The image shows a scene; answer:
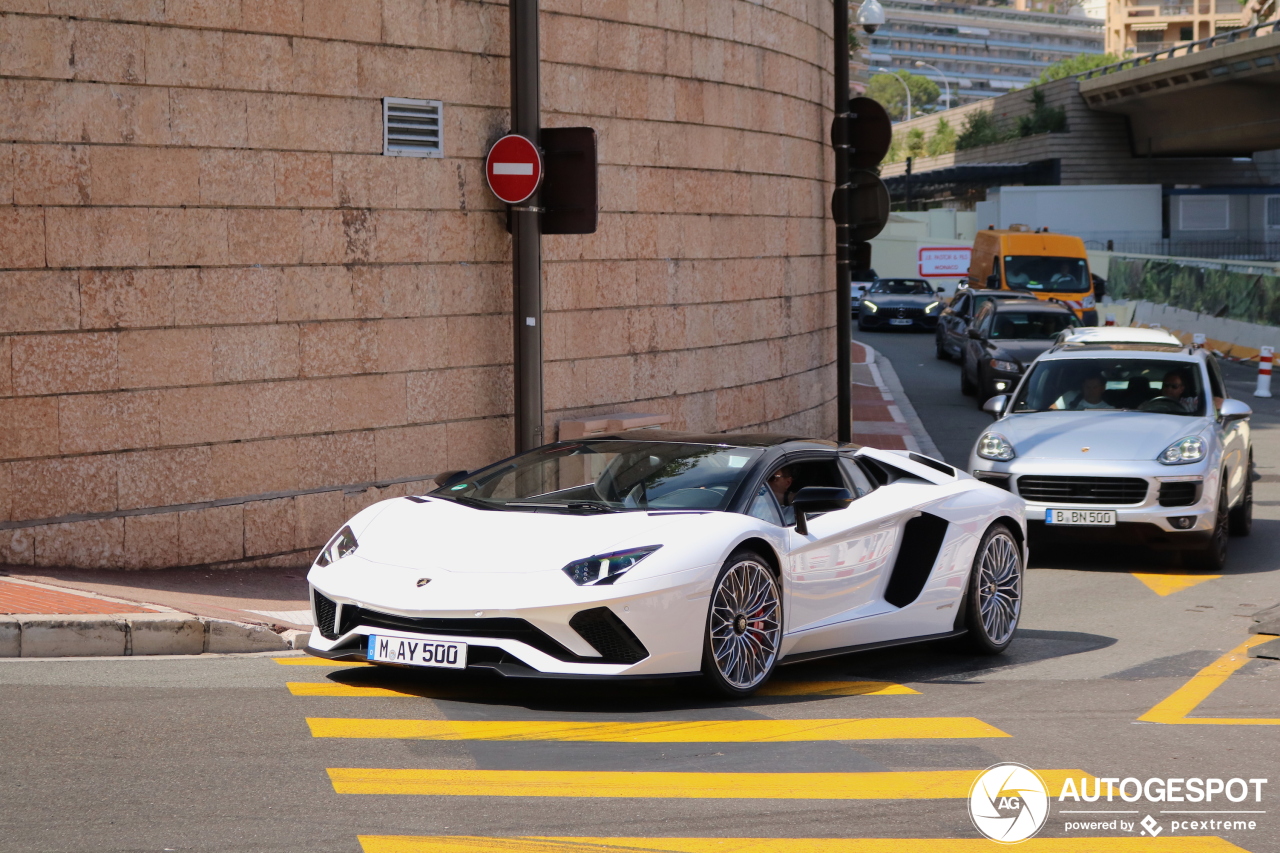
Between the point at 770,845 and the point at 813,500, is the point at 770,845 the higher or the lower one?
the lower one

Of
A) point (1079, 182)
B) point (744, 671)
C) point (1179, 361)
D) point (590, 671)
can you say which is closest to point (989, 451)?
point (1179, 361)

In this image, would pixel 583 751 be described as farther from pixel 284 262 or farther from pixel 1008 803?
pixel 284 262

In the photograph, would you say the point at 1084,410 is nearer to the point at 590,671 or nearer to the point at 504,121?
the point at 504,121

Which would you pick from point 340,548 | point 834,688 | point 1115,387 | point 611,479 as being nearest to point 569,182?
point 611,479

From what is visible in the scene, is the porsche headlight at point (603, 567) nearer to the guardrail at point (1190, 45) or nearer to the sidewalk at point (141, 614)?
the sidewalk at point (141, 614)

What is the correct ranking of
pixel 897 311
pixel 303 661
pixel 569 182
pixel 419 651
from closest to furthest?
pixel 419 651 < pixel 303 661 < pixel 569 182 < pixel 897 311

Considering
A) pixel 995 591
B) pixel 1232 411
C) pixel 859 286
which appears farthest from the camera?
pixel 859 286

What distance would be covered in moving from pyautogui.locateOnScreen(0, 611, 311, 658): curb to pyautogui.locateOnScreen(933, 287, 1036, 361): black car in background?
21.5m

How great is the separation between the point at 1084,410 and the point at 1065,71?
136 m

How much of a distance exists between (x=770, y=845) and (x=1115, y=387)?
9.08m

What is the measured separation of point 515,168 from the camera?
34.5 feet

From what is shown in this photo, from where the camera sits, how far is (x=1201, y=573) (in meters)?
11.7

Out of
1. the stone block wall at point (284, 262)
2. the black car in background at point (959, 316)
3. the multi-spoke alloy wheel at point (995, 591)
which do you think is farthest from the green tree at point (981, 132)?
the multi-spoke alloy wheel at point (995, 591)

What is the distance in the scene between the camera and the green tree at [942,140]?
93625 millimetres
